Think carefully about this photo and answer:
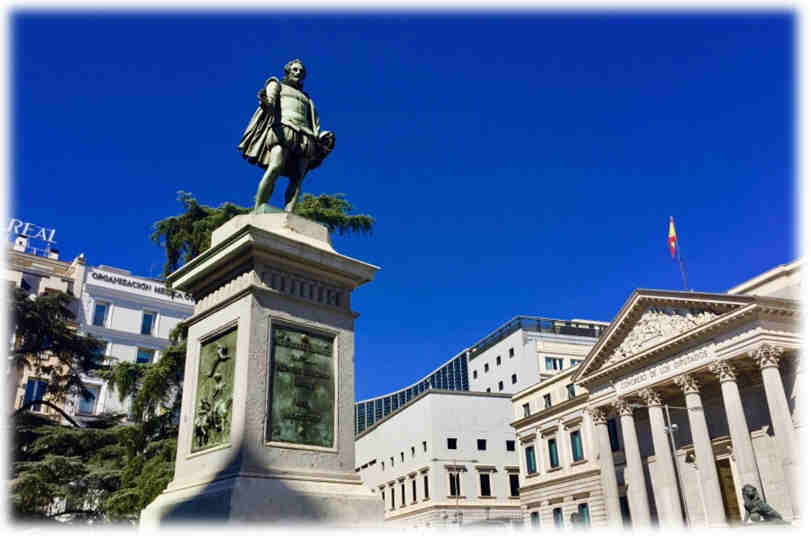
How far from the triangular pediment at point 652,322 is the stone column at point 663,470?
2.98 m

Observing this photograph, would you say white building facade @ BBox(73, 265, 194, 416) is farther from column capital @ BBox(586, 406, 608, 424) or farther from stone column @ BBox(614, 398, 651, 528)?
stone column @ BBox(614, 398, 651, 528)

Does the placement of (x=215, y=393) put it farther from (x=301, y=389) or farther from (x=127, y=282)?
(x=127, y=282)

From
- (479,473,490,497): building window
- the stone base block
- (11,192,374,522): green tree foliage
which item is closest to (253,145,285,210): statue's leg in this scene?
the stone base block

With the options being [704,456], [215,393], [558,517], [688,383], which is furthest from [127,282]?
[215,393]

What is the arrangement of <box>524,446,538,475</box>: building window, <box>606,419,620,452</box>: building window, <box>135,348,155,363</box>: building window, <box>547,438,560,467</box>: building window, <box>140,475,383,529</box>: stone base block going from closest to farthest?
1. <box>140,475,383,529</box>: stone base block
2. <box>135,348,155,363</box>: building window
3. <box>606,419,620,452</box>: building window
4. <box>547,438,560,467</box>: building window
5. <box>524,446,538,475</box>: building window

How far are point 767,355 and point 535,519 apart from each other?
84.0 feet

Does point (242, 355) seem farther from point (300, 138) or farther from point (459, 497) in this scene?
point (459, 497)

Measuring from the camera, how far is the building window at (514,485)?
60600 mm

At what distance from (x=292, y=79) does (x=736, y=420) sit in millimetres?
33210

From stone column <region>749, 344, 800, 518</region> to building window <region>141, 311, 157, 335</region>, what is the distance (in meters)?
38.1

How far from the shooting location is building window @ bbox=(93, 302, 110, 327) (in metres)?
45.3

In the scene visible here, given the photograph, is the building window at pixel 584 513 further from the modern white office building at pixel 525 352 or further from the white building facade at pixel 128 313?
the white building facade at pixel 128 313

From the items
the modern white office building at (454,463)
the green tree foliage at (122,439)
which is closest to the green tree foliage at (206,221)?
the green tree foliage at (122,439)

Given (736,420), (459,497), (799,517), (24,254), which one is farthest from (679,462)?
(24,254)
